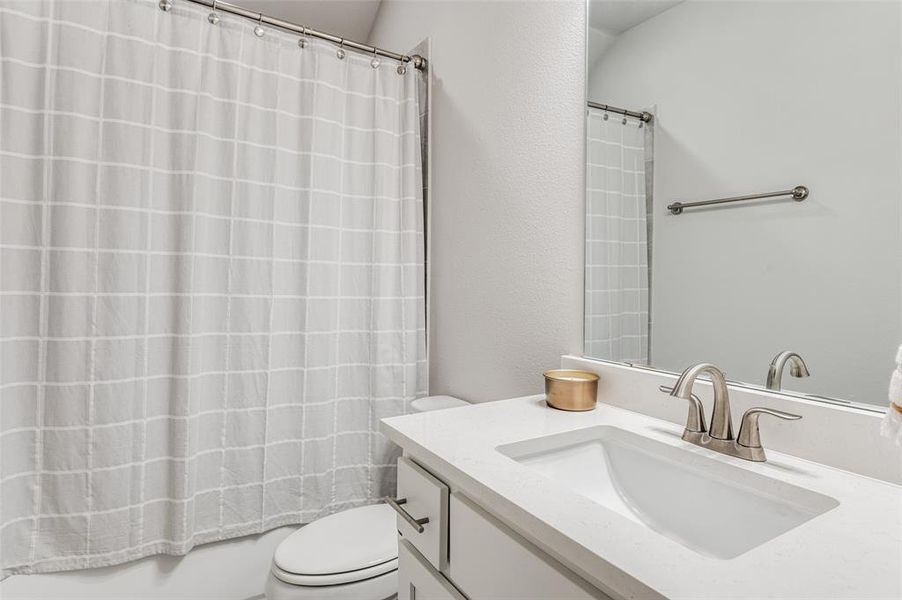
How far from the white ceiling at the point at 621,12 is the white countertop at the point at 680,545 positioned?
96 cm

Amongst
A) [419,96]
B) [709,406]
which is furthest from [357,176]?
[709,406]

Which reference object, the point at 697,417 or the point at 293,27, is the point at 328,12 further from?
the point at 697,417

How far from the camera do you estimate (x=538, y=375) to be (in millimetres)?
1368

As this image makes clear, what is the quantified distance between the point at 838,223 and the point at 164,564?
6.43 ft

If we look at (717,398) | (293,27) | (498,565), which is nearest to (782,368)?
(717,398)

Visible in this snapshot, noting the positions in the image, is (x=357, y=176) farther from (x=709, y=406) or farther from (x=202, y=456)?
(x=709, y=406)

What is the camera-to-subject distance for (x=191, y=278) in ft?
4.81

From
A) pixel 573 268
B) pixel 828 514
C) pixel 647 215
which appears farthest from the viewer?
pixel 573 268

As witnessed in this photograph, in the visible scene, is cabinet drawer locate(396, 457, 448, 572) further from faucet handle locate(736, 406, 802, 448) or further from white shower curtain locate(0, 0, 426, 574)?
white shower curtain locate(0, 0, 426, 574)

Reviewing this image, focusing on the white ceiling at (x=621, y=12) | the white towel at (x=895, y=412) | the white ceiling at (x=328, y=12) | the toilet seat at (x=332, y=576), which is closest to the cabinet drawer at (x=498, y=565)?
the white towel at (x=895, y=412)

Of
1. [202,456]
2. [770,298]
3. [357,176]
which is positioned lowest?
[202,456]

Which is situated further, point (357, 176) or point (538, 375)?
point (357, 176)

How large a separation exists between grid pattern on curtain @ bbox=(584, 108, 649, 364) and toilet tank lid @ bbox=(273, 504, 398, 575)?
79 cm

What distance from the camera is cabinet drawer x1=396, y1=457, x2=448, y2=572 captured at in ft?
2.63
